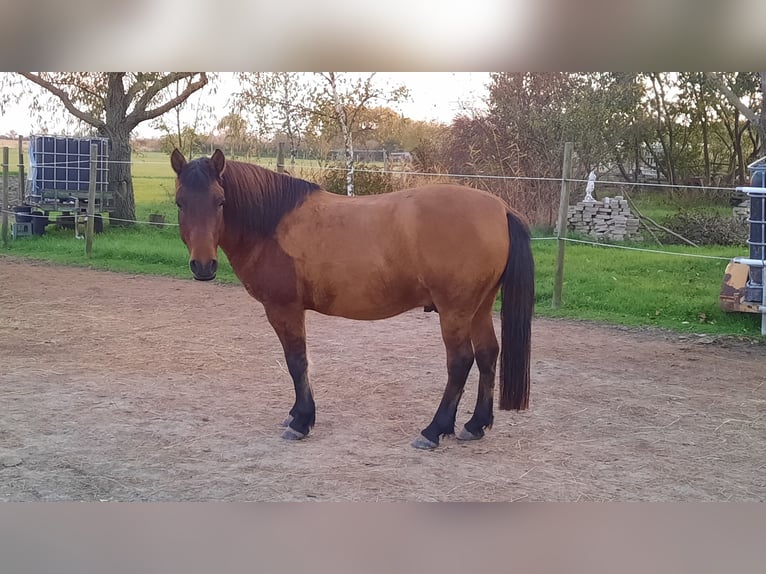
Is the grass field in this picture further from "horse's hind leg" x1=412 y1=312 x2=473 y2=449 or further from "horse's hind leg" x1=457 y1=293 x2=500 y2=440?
"horse's hind leg" x1=412 y1=312 x2=473 y2=449

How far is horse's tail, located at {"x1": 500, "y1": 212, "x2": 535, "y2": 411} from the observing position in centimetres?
288

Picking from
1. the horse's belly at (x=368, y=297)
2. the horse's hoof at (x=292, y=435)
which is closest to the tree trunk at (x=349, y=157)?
the horse's belly at (x=368, y=297)

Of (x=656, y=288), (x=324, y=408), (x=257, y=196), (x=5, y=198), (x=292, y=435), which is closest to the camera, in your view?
(x=257, y=196)

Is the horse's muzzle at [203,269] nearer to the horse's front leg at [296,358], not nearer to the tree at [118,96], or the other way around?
the horse's front leg at [296,358]

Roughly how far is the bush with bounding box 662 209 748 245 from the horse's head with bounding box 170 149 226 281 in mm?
2267

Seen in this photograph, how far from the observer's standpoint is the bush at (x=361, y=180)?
3250 mm

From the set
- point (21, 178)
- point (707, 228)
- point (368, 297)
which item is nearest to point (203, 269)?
point (368, 297)

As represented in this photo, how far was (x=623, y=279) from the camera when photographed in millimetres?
3389

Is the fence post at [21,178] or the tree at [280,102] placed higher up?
the tree at [280,102]

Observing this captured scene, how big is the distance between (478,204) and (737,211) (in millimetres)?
1476

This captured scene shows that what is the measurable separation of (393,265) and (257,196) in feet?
2.18

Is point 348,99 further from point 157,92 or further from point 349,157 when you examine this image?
point 157,92

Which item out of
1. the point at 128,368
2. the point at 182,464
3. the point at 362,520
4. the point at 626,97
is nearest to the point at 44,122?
the point at 128,368

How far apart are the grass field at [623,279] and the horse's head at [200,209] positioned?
1.96 feet
